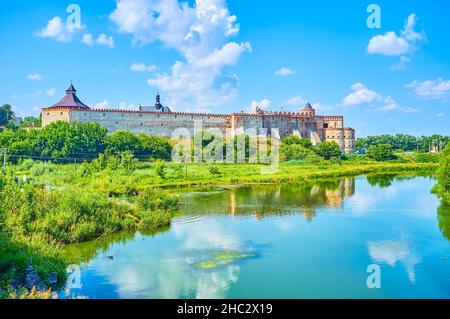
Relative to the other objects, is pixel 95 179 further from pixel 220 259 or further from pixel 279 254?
pixel 279 254

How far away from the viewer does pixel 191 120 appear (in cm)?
3422

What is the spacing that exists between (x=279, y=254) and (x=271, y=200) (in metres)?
7.30

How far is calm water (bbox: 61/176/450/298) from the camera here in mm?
7059

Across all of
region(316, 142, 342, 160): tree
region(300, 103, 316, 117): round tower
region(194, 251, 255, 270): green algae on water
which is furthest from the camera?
region(300, 103, 316, 117): round tower

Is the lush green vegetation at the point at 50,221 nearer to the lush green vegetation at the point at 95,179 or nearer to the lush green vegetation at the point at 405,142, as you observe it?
the lush green vegetation at the point at 95,179

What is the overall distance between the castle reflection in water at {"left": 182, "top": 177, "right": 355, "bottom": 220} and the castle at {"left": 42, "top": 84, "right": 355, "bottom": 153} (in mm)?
14279

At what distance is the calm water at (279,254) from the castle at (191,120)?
705 inches

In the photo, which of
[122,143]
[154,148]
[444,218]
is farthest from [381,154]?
[444,218]

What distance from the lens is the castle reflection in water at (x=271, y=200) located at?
45.7 ft

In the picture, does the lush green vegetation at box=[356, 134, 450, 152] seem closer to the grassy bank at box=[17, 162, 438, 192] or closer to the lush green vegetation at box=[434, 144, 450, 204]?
the grassy bank at box=[17, 162, 438, 192]

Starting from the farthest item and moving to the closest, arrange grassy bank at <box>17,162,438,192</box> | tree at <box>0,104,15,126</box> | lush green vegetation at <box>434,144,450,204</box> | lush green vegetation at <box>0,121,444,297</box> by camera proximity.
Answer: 1. tree at <box>0,104,15,126</box>
2. grassy bank at <box>17,162,438,192</box>
3. lush green vegetation at <box>434,144,450,204</box>
4. lush green vegetation at <box>0,121,444,297</box>

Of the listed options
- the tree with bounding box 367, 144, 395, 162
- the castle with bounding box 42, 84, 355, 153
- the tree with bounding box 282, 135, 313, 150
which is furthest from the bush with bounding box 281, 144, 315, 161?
the tree with bounding box 367, 144, 395, 162

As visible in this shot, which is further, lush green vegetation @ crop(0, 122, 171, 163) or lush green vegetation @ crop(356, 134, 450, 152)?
lush green vegetation @ crop(356, 134, 450, 152)

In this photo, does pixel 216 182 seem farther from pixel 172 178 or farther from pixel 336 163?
pixel 336 163
